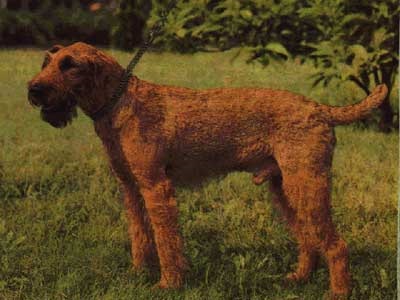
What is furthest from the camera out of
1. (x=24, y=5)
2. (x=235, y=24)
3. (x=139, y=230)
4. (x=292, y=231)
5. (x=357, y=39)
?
(x=24, y=5)

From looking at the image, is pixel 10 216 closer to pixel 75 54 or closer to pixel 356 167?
pixel 75 54

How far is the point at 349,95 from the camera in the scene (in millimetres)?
11070

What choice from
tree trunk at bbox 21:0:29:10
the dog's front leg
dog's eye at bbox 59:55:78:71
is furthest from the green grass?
tree trunk at bbox 21:0:29:10

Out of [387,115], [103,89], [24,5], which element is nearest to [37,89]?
[103,89]

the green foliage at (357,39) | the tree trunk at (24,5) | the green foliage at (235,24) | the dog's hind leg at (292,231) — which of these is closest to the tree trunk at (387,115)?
the green foliage at (357,39)

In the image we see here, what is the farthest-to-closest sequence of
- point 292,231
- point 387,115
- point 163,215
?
point 387,115 < point 292,231 < point 163,215

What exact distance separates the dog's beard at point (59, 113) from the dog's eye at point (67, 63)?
6.5 inches

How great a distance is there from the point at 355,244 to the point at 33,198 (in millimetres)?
2911

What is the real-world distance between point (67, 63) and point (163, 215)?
3.39ft

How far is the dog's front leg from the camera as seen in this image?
412 centimetres

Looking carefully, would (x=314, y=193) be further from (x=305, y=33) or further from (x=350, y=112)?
(x=305, y=33)

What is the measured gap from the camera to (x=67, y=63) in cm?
378

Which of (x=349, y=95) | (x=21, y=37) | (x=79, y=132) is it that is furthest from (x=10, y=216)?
(x=21, y=37)

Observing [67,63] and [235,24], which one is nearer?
[67,63]
